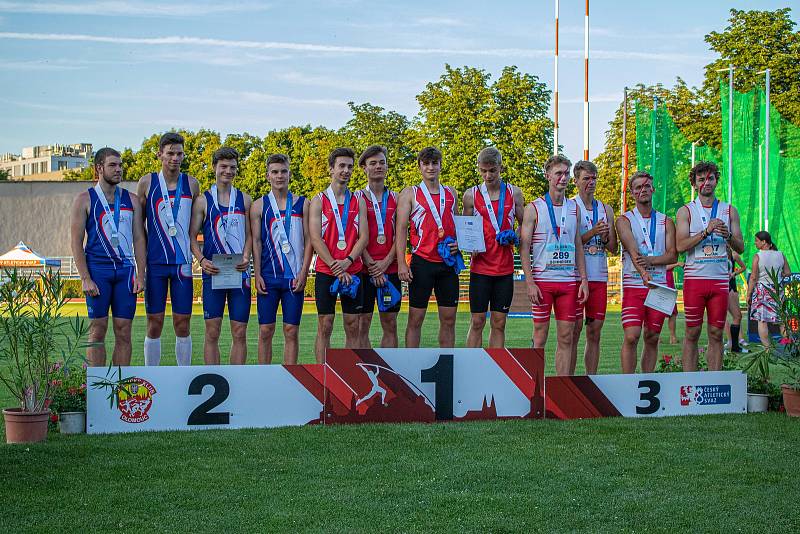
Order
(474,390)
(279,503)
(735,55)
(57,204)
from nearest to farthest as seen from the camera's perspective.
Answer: (279,503) → (474,390) → (735,55) → (57,204)

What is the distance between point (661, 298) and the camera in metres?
8.72

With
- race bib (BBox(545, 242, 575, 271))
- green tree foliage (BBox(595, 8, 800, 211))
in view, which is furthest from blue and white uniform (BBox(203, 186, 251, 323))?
green tree foliage (BBox(595, 8, 800, 211))

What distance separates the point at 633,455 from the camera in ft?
20.8

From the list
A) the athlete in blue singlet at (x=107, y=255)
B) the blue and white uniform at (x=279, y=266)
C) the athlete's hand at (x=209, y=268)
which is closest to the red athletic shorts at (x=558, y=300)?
the blue and white uniform at (x=279, y=266)

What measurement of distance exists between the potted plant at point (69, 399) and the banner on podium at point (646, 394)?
373cm

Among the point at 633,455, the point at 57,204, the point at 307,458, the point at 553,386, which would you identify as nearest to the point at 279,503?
the point at 307,458

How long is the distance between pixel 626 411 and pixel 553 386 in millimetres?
699

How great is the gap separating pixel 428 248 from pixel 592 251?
1597 millimetres

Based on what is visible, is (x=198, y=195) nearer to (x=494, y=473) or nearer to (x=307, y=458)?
(x=307, y=458)

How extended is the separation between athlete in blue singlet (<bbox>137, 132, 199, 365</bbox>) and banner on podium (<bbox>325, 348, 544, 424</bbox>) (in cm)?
193

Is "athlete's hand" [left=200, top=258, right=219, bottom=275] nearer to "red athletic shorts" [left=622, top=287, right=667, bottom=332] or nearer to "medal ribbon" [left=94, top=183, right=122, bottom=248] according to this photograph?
"medal ribbon" [left=94, top=183, right=122, bottom=248]

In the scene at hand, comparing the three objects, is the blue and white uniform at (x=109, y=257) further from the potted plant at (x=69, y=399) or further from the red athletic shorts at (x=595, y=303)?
the red athletic shorts at (x=595, y=303)

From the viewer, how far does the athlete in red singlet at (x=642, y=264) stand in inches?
347

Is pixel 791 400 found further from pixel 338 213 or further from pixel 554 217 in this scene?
pixel 338 213
